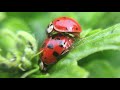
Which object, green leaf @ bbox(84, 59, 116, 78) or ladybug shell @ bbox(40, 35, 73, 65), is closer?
ladybug shell @ bbox(40, 35, 73, 65)

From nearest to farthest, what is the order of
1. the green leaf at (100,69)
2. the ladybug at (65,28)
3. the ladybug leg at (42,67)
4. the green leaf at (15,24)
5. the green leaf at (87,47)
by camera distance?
the green leaf at (87,47)
the ladybug leg at (42,67)
the ladybug at (65,28)
the green leaf at (100,69)
the green leaf at (15,24)

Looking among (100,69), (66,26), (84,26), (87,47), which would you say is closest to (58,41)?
(66,26)

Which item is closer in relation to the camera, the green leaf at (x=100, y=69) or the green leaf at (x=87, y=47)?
the green leaf at (x=87, y=47)

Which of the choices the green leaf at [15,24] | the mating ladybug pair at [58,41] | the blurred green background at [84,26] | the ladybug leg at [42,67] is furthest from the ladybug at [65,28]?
the green leaf at [15,24]

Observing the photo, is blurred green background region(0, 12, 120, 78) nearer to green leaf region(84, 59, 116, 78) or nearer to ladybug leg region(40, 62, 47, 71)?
green leaf region(84, 59, 116, 78)

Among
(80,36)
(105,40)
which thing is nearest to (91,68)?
(80,36)

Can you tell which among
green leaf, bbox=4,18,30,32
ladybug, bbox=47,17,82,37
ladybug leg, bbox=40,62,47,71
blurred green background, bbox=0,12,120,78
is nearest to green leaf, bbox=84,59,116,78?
blurred green background, bbox=0,12,120,78

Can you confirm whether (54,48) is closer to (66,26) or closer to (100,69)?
(66,26)

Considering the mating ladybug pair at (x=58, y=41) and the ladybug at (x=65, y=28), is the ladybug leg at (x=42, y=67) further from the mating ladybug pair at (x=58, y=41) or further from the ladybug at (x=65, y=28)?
the ladybug at (x=65, y=28)
